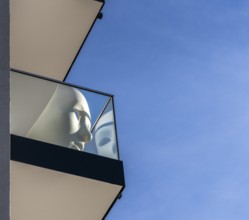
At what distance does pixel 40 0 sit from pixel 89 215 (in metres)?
2.99

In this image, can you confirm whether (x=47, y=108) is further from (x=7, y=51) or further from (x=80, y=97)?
(x=7, y=51)

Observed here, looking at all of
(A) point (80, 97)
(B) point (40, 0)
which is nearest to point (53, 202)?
(A) point (80, 97)

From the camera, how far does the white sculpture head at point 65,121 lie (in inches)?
222

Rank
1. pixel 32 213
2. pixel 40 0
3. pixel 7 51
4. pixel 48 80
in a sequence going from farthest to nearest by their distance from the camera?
1. pixel 40 0
2. pixel 48 80
3. pixel 32 213
4. pixel 7 51

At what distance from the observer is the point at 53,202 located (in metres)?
5.48

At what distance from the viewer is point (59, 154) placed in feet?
18.0

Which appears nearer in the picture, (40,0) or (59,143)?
(59,143)

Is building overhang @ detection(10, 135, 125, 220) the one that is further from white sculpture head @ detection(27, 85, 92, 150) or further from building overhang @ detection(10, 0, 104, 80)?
building overhang @ detection(10, 0, 104, 80)

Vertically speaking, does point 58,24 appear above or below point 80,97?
above

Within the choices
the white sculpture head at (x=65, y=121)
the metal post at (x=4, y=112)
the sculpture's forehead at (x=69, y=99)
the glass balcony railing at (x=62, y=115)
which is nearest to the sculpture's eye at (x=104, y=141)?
the glass balcony railing at (x=62, y=115)

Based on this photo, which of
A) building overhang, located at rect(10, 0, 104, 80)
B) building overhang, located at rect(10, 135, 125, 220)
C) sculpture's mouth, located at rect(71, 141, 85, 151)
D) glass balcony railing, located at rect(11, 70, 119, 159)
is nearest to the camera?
building overhang, located at rect(10, 135, 125, 220)

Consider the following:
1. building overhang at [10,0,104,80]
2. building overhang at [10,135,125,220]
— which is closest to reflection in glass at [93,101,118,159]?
building overhang at [10,135,125,220]

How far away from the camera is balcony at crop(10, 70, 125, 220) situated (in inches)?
209

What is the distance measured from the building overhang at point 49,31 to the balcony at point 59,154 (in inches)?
84.7
